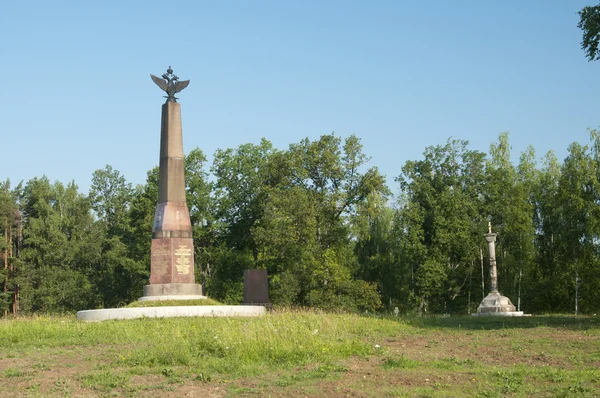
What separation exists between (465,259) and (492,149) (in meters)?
10.6

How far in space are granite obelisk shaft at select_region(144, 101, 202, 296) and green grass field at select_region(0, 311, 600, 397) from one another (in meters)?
8.63

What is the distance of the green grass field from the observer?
9859mm

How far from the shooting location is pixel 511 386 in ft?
31.4

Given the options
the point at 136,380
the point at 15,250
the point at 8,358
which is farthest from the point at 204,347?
the point at 15,250

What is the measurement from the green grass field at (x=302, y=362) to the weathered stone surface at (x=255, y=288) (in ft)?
48.0

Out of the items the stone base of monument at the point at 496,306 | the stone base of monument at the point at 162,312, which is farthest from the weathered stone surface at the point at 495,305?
the stone base of monument at the point at 162,312

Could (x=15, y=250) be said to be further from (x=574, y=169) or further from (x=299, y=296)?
(x=574, y=169)

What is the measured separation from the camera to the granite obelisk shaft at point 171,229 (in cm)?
2631

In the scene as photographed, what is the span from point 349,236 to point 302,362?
36529 mm

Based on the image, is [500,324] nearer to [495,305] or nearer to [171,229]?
[495,305]

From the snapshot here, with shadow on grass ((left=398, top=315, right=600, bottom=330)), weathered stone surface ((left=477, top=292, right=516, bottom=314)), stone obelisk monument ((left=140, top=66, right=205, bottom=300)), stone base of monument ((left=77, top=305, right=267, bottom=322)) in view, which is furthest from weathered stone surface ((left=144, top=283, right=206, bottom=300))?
weathered stone surface ((left=477, top=292, right=516, bottom=314))

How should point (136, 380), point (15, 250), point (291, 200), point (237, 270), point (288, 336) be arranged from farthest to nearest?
point (15, 250) → point (237, 270) → point (291, 200) → point (288, 336) → point (136, 380)

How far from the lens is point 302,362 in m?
11.7

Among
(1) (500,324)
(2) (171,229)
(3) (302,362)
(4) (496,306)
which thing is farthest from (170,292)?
(3) (302,362)
